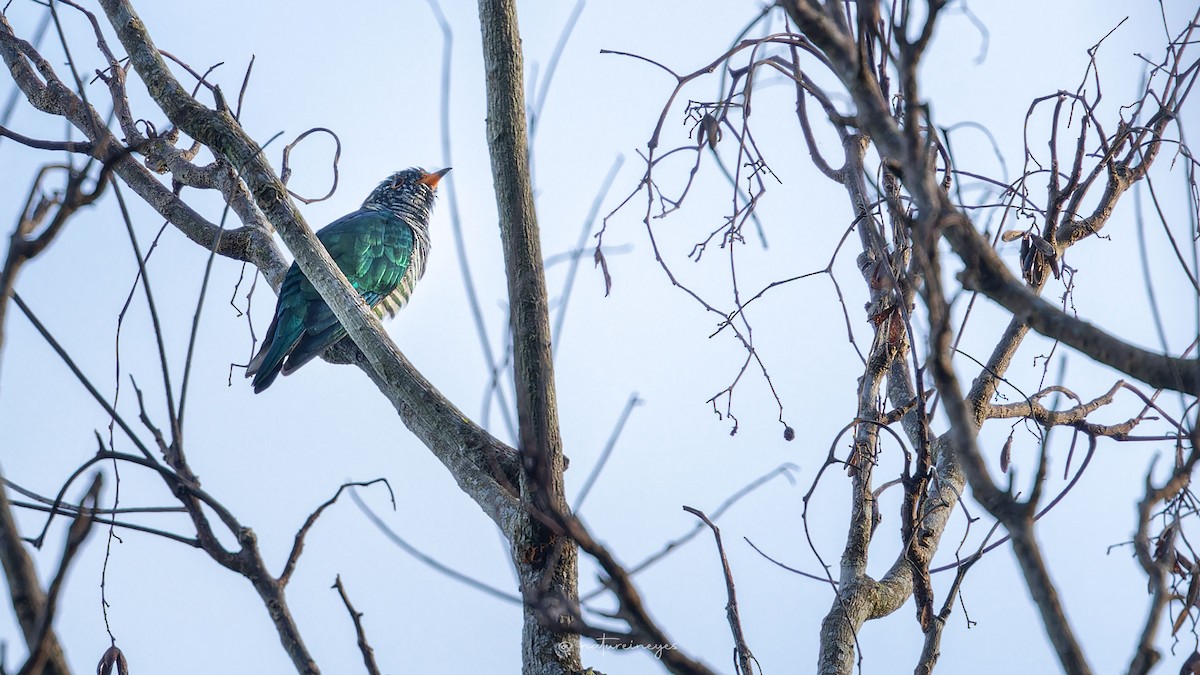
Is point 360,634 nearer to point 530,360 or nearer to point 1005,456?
point 530,360

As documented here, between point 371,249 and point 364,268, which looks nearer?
point 364,268

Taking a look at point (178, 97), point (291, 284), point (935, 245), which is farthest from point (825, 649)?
point (291, 284)

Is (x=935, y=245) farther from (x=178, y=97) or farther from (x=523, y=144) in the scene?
(x=178, y=97)

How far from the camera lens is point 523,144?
2256 millimetres

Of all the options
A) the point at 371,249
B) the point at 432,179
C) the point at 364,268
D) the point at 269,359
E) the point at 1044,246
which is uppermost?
the point at 432,179

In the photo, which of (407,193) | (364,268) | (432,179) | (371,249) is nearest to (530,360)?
(364,268)

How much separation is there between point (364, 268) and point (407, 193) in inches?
54.4

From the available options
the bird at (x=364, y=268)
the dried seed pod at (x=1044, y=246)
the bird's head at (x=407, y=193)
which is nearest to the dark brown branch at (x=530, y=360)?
the dried seed pod at (x=1044, y=246)

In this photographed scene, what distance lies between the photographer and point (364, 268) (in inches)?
255

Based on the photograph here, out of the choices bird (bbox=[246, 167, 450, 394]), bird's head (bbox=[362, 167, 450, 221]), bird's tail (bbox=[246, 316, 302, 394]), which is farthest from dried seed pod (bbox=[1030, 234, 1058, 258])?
bird's head (bbox=[362, 167, 450, 221])

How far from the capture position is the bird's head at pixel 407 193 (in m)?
7.51

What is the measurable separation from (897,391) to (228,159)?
2.15 m

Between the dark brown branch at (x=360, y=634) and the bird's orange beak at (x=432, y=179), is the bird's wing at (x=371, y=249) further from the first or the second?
the dark brown branch at (x=360, y=634)

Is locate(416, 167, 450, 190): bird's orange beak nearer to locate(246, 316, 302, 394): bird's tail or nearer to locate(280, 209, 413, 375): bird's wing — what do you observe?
locate(280, 209, 413, 375): bird's wing
